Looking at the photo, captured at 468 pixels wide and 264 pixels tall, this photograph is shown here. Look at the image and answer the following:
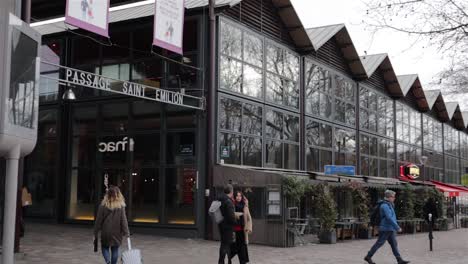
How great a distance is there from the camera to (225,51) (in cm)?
1914

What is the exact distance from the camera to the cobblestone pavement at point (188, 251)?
1281cm

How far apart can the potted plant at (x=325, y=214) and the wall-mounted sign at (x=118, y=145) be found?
6626 millimetres

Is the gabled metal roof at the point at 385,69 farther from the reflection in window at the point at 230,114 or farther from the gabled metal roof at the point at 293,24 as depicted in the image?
the reflection in window at the point at 230,114

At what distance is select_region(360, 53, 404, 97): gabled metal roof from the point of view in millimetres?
29759

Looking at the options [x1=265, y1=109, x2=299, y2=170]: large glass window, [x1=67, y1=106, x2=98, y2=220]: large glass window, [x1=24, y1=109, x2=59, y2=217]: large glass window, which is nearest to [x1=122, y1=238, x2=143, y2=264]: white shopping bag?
[x1=67, y1=106, x2=98, y2=220]: large glass window

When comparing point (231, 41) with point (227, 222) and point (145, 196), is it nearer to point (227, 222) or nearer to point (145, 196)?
point (145, 196)

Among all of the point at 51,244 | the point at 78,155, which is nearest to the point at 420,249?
the point at 51,244

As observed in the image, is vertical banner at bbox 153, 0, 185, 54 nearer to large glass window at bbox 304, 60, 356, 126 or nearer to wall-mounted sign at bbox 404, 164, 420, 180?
large glass window at bbox 304, 60, 356, 126

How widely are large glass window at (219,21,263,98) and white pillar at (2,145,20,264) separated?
14.1 metres

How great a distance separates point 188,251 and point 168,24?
6119 millimetres

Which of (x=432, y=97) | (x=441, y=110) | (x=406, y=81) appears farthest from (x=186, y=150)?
(x=441, y=110)

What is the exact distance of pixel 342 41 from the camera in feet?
87.6

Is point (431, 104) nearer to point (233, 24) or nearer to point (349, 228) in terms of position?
point (349, 228)

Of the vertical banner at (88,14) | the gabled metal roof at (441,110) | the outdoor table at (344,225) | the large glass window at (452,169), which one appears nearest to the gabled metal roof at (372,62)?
the outdoor table at (344,225)
